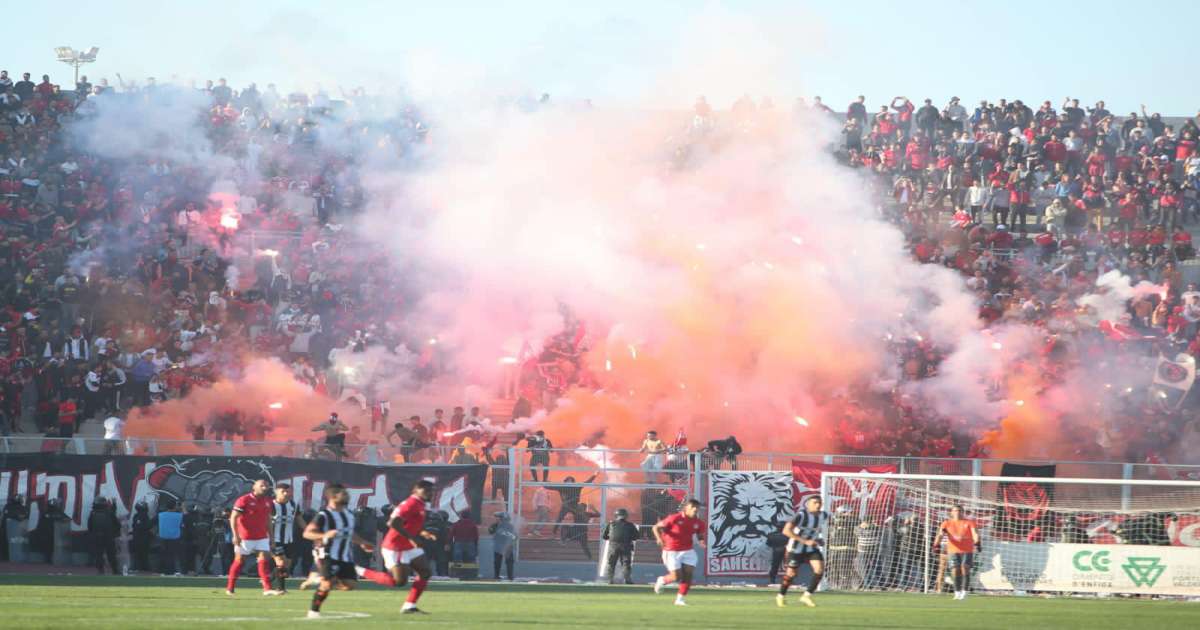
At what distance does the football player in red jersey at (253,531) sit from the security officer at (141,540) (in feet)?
17.2

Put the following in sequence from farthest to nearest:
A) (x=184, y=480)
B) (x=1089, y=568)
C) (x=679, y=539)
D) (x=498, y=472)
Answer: (x=498, y=472)
(x=184, y=480)
(x=1089, y=568)
(x=679, y=539)

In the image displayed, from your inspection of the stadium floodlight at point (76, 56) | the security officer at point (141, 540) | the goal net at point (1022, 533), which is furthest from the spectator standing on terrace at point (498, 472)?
the stadium floodlight at point (76, 56)

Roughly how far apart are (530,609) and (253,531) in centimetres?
384

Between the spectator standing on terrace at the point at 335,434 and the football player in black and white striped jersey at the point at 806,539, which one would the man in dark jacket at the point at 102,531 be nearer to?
the spectator standing on terrace at the point at 335,434

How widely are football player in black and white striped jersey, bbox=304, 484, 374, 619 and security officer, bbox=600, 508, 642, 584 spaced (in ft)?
27.1

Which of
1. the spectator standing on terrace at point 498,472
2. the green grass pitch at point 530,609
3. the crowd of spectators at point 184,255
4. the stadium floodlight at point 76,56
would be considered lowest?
the green grass pitch at point 530,609

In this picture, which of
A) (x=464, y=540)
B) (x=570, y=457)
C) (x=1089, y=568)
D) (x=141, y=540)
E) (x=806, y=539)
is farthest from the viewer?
(x=570, y=457)

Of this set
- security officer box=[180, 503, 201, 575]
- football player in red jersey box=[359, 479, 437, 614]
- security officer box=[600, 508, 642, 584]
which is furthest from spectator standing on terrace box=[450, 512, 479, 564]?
football player in red jersey box=[359, 479, 437, 614]

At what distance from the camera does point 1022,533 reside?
21.2 m

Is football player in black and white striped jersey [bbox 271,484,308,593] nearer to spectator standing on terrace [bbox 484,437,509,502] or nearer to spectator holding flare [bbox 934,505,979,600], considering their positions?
spectator standing on terrace [bbox 484,437,509,502]

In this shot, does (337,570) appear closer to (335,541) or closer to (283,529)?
(335,541)

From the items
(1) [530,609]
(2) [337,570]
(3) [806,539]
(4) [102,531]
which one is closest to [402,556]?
(2) [337,570]

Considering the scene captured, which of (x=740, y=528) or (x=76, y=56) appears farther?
(x=76, y=56)

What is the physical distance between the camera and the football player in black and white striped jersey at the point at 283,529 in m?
16.8
